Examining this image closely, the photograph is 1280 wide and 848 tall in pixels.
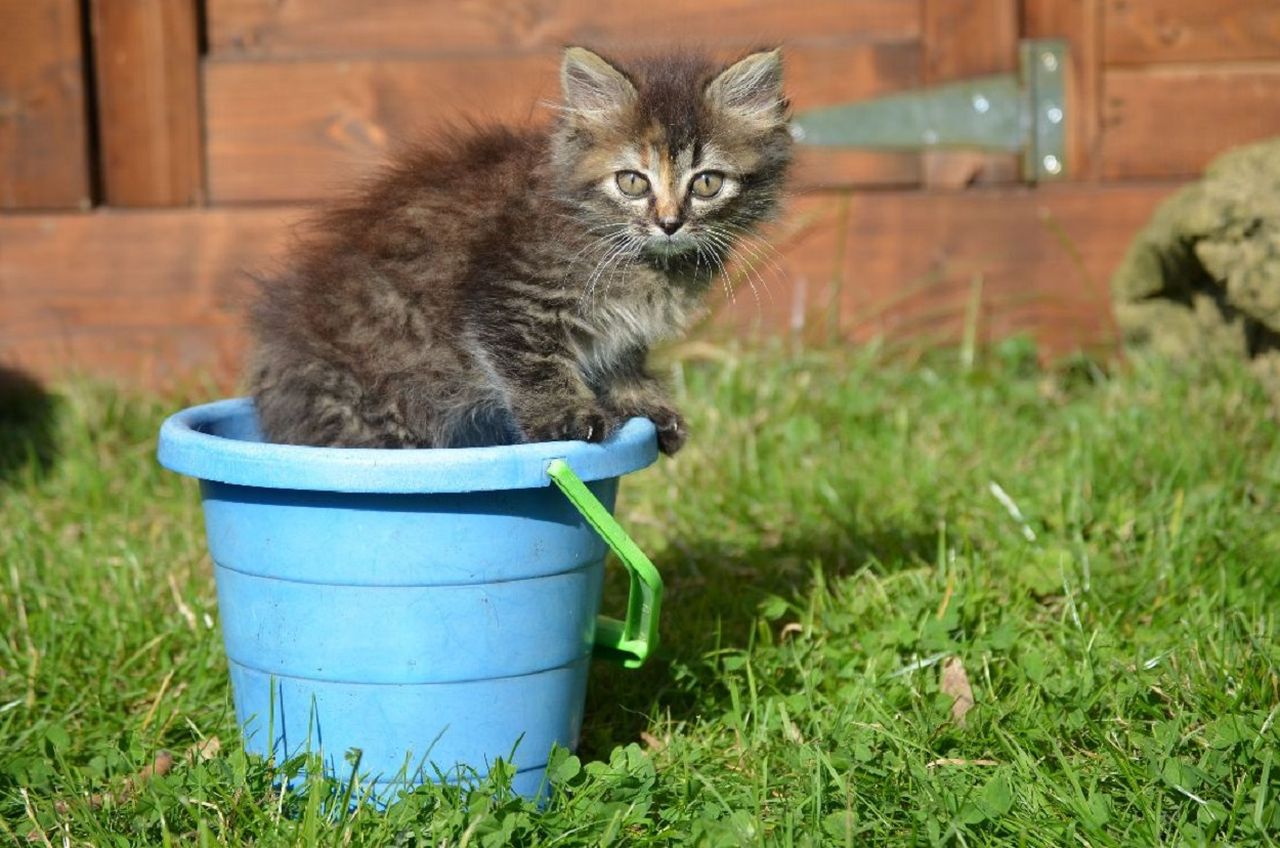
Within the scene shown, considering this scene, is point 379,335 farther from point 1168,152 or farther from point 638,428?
point 1168,152

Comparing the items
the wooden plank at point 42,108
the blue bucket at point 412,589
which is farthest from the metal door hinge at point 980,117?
the blue bucket at point 412,589

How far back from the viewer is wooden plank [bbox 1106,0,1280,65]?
184 inches

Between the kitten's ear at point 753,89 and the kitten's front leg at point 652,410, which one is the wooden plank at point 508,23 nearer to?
the kitten's ear at point 753,89

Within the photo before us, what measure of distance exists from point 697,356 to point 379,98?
143cm

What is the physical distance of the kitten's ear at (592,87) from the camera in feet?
8.36

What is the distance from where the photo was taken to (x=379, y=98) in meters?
4.72

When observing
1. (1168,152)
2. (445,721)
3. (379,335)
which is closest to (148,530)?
(379,335)

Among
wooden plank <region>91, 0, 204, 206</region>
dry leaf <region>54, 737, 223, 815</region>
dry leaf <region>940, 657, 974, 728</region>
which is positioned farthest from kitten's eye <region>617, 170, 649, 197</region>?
wooden plank <region>91, 0, 204, 206</region>

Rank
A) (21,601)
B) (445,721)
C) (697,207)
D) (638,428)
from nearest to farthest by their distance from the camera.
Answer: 1. (445,721)
2. (638,428)
3. (697,207)
4. (21,601)

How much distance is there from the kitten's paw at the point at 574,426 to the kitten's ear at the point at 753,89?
68 cm

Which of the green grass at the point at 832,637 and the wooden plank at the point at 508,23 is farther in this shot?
the wooden plank at the point at 508,23

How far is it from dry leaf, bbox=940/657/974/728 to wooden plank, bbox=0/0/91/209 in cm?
350

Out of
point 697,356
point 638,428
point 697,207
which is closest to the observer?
point 638,428

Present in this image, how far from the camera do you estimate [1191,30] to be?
15.4ft
